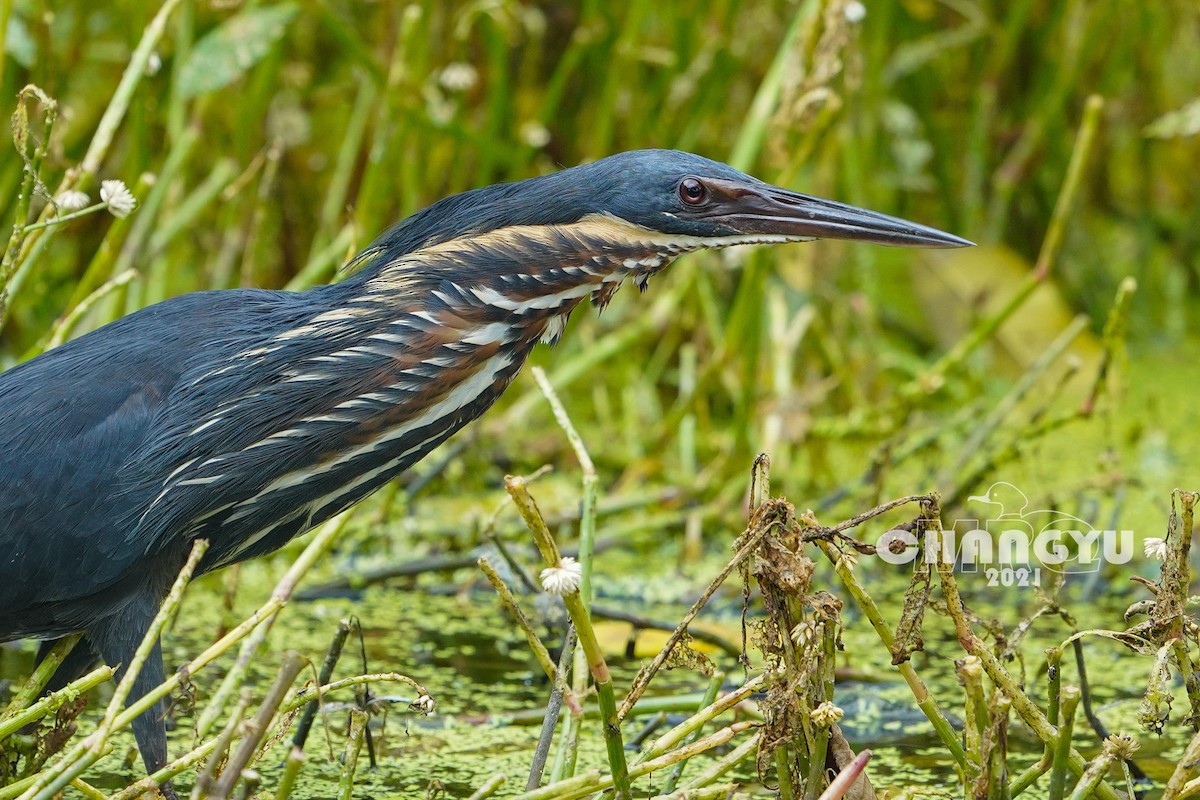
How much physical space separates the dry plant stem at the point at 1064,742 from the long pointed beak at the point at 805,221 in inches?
31.2

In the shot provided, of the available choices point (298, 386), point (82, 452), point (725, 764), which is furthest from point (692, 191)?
point (82, 452)

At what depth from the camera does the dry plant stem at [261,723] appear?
1656mm

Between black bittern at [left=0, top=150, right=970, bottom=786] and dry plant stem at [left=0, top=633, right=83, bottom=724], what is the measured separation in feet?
0.11

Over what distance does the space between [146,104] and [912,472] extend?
2.44 m

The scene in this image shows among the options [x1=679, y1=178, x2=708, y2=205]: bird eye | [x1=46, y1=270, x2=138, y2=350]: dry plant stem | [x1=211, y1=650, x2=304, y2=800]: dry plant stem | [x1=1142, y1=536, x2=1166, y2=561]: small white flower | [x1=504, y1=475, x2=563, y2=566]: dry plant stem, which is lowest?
[x1=211, y1=650, x2=304, y2=800]: dry plant stem

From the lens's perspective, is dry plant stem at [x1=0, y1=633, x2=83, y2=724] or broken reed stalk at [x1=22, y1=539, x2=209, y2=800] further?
dry plant stem at [x1=0, y1=633, x2=83, y2=724]

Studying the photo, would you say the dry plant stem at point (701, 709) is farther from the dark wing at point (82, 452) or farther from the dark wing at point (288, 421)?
the dark wing at point (82, 452)

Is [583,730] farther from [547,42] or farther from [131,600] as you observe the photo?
[547,42]

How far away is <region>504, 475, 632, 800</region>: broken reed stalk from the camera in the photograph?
185 cm

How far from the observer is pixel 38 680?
2.30 meters

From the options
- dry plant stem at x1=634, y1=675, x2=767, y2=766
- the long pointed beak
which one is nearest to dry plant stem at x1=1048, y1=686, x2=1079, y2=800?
dry plant stem at x1=634, y1=675, x2=767, y2=766

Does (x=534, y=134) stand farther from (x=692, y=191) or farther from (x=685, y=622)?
(x=685, y=622)

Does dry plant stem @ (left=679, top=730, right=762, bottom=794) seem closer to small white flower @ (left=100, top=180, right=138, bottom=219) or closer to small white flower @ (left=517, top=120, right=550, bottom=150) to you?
small white flower @ (left=100, top=180, right=138, bottom=219)

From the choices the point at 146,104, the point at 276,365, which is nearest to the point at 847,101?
the point at 146,104
